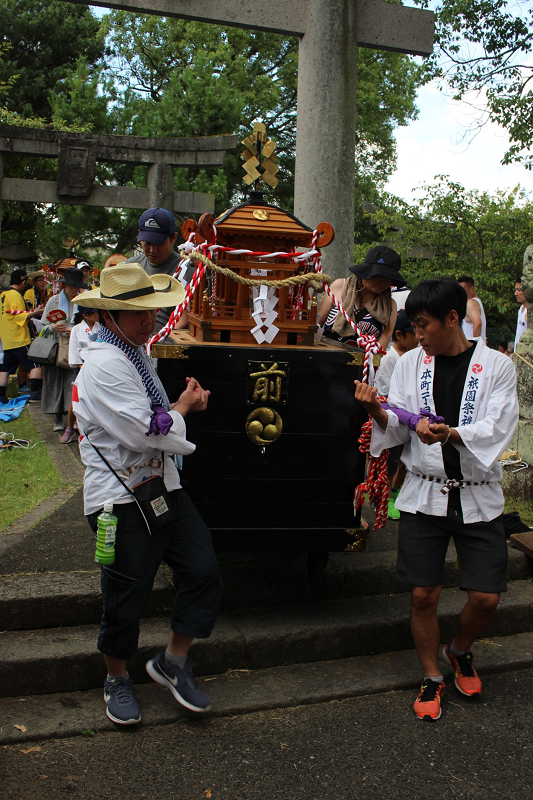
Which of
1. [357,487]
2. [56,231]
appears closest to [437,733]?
[357,487]

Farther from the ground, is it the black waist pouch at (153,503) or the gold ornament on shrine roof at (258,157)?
the gold ornament on shrine roof at (258,157)

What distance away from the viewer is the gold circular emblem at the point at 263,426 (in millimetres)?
3305

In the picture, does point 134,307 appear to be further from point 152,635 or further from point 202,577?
point 152,635

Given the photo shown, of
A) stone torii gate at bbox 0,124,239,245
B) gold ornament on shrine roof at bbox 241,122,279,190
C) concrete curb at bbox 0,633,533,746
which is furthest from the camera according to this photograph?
stone torii gate at bbox 0,124,239,245

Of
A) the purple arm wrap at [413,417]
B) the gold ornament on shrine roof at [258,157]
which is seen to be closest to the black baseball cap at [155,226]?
the gold ornament on shrine roof at [258,157]

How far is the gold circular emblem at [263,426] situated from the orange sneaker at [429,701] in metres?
1.32

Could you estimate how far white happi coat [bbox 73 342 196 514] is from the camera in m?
2.72

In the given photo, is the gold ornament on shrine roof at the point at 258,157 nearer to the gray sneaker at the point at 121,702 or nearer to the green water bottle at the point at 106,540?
the green water bottle at the point at 106,540

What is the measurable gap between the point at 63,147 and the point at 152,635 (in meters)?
10.6

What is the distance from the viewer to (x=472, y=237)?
13.7m

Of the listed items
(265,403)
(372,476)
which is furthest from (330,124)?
(372,476)

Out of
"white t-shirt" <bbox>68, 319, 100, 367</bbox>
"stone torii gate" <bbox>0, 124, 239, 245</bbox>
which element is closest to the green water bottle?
"white t-shirt" <bbox>68, 319, 100, 367</bbox>

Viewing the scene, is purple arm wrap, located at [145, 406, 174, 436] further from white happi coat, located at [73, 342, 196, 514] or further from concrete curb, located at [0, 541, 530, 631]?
concrete curb, located at [0, 541, 530, 631]

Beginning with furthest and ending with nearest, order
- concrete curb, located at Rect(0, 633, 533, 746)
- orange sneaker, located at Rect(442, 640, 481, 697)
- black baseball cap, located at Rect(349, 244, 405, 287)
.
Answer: black baseball cap, located at Rect(349, 244, 405, 287)
orange sneaker, located at Rect(442, 640, 481, 697)
concrete curb, located at Rect(0, 633, 533, 746)
